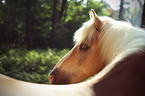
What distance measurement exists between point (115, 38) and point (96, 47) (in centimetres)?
11

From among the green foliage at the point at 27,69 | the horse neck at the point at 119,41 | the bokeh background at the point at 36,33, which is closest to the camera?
the horse neck at the point at 119,41

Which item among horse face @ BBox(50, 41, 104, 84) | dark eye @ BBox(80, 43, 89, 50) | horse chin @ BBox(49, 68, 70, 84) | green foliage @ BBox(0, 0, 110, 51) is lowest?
green foliage @ BBox(0, 0, 110, 51)

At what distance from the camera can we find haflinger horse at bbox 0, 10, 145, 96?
10.7 inches

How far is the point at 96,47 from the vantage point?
59cm

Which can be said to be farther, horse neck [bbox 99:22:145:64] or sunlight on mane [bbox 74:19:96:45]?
sunlight on mane [bbox 74:19:96:45]

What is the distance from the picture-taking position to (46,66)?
7.37ft

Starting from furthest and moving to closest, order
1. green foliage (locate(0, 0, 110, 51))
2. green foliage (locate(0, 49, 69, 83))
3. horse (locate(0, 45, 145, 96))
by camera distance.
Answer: green foliage (locate(0, 0, 110, 51))
green foliage (locate(0, 49, 69, 83))
horse (locate(0, 45, 145, 96))

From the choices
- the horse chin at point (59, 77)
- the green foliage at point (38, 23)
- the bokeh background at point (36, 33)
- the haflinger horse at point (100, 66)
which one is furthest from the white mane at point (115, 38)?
the green foliage at point (38, 23)

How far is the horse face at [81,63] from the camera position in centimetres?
59

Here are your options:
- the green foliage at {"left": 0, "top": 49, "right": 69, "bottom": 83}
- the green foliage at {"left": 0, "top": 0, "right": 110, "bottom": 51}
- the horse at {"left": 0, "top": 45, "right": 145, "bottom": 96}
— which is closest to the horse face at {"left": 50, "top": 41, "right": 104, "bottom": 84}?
the horse at {"left": 0, "top": 45, "right": 145, "bottom": 96}

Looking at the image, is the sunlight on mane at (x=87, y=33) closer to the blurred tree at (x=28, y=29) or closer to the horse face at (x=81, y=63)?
the horse face at (x=81, y=63)

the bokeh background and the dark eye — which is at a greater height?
the dark eye

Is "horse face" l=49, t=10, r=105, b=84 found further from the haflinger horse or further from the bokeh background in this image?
the bokeh background

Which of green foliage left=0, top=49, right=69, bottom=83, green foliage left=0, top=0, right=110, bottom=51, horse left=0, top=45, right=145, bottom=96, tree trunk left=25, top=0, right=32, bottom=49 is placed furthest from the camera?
tree trunk left=25, top=0, right=32, bottom=49
